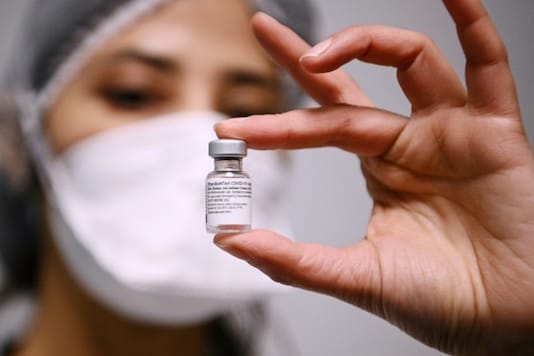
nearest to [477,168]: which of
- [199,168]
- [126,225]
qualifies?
[199,168]

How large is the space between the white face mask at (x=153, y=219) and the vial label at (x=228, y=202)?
0.37 metres

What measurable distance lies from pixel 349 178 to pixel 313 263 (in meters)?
0.44

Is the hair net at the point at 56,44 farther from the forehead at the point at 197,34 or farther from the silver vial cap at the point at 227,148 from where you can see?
the silver vial cap at the point at 227,148

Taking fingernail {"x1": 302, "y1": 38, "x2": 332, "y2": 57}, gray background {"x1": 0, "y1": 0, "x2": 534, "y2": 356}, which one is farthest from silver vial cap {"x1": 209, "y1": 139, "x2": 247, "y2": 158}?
gray background {"x1": 0, "y1": 0, "x2": 534, "y2": 356}

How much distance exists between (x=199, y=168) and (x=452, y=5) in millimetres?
534

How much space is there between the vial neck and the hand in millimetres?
29

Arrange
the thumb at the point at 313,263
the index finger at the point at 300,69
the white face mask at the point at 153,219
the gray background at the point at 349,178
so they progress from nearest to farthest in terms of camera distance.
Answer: the thumb at the point at 313,263
the index finger at the point at 300,69
the gray background at the point at 349,178
the white face mask at the point at 153,219

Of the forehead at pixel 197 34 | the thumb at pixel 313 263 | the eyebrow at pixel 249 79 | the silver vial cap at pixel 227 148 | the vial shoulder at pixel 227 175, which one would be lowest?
the thumb at pixel 313 263

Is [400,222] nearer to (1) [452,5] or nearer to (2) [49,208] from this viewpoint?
(1) [452,5]

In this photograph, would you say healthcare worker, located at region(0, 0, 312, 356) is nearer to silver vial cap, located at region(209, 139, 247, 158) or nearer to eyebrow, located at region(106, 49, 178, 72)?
eyebrow, located at region(106, 49, 178, 72)

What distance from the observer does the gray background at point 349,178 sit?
725 millimetres

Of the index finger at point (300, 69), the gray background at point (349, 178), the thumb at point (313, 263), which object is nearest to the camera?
the thumb at point (313, 263)

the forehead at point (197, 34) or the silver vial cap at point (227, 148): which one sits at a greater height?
the forehead at point (197, 34)

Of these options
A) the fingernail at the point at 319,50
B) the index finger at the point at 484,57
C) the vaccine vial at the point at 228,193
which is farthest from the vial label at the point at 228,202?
the index finger at the point at 484,57
